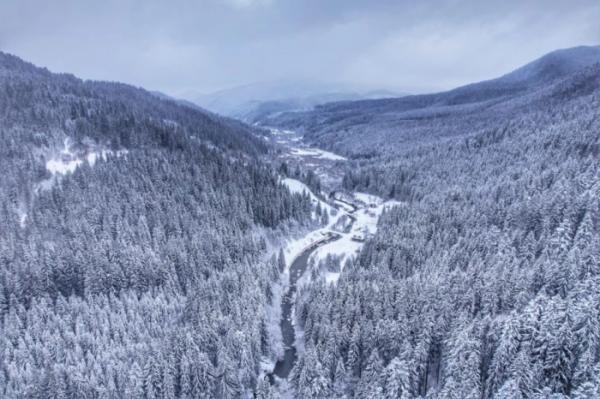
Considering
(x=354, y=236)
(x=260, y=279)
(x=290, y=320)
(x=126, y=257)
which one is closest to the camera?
(x=290, y=320)

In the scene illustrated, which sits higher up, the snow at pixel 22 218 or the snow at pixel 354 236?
the snow at pixel 22 218

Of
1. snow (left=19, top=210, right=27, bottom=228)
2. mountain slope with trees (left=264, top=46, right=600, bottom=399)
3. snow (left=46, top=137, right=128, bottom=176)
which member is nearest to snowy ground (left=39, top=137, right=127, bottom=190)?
snow (left=46, top=137, right=128, bottom=176)

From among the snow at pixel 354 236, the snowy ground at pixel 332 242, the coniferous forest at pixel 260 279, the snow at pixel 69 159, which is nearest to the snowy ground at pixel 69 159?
the snow at pixel 69 159

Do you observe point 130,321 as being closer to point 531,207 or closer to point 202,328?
point 202,328

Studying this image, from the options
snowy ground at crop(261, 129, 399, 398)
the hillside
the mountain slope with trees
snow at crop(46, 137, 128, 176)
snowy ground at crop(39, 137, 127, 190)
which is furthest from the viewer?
snow at crop(46, 137, 128, 176)

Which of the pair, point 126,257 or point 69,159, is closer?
point 126,257

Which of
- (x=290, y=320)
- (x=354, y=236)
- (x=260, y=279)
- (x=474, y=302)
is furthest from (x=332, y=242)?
(x=474, y=302)

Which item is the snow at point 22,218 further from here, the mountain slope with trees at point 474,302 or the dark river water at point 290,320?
the mountain slope with trees at point 474,302

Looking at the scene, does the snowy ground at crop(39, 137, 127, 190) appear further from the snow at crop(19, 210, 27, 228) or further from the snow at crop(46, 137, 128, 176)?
the snow at crop(19, 210, 27, 228)

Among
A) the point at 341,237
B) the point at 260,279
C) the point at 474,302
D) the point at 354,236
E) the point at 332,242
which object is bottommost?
the point at 332,242

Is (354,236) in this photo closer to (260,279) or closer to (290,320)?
(260,279)

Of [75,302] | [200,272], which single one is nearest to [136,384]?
[75,302]

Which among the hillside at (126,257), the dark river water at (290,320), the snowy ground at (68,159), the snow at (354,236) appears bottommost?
the dark river water at (290,320)
